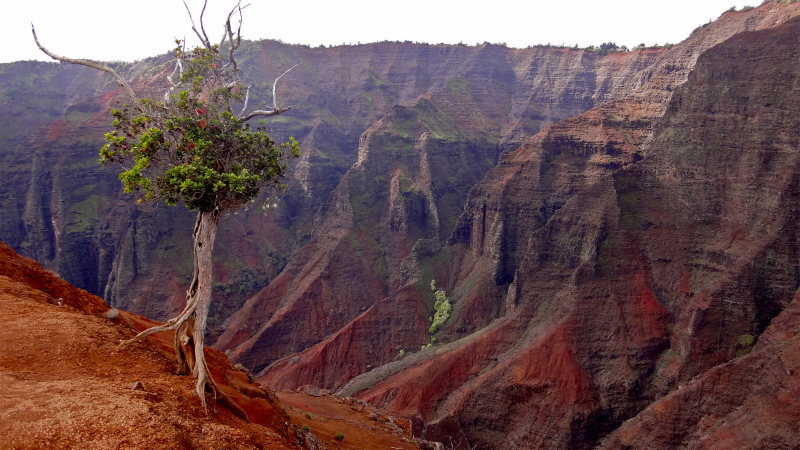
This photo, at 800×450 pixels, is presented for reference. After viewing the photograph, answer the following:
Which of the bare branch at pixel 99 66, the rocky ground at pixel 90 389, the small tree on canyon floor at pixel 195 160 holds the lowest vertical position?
the rocky ground at pixel 90 389

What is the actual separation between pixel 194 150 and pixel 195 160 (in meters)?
0.68

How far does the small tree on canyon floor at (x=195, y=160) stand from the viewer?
1656cm

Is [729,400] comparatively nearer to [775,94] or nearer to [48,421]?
[775,94]

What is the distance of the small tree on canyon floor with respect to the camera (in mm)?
16562

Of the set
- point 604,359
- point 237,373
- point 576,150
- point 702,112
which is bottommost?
point 604,359

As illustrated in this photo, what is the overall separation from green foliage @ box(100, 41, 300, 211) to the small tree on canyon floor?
1.2 inches

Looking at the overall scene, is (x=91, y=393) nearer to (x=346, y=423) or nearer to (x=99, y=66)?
(x=99, y=66)

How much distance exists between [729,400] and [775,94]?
82.9 ft

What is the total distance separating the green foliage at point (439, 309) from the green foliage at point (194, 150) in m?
47.8

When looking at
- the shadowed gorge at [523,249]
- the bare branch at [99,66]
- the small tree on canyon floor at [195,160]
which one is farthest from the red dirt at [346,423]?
the bare branch at [99,66]

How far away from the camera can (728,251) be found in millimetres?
41125

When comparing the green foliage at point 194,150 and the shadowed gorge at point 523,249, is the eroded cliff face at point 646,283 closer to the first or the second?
the shadowed gorge at point 523,249

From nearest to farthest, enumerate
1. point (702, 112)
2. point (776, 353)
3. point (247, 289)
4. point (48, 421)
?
point (48, 421) < point (776, 353) < point (702, 112) < point (247, 289)

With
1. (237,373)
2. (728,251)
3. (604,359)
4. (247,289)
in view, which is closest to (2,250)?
(237,373)
